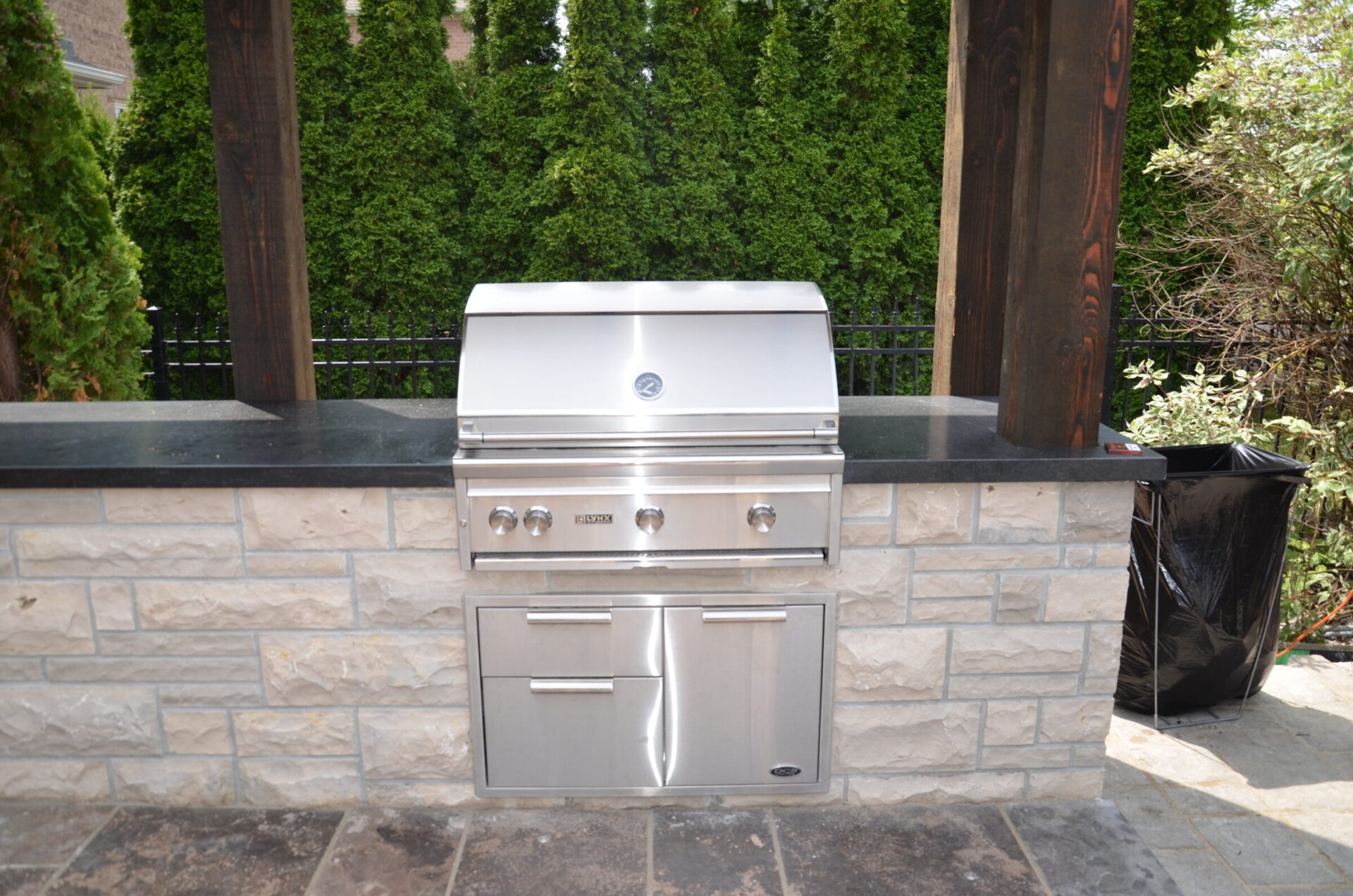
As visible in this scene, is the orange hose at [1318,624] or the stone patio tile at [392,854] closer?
the stone patio tile at [392,854]

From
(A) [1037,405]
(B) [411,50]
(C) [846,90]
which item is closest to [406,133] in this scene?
(B) [411,50]

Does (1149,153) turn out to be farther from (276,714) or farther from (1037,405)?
(276,714)

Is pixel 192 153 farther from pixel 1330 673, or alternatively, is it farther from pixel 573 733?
pixel 1330 673

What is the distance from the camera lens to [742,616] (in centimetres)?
256

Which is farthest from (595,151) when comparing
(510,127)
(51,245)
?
(51,245)

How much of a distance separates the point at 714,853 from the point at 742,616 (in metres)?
0.60

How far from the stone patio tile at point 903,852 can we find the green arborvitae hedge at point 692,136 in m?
4.43

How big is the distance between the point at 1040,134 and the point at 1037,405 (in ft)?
2.24

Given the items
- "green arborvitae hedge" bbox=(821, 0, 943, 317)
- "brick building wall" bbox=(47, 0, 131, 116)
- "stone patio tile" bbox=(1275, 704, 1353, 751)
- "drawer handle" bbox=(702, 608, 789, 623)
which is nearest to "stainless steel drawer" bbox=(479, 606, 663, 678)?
"drawer handle" bbox=(702, 608, 789, 623)

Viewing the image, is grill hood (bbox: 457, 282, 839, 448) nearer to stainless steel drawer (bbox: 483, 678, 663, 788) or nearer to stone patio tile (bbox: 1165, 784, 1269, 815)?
stainless steel drawer (bbox: 483, 678, 663, 788)

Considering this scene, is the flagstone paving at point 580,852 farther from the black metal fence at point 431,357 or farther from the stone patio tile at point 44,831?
the black metal fence at point 431,357

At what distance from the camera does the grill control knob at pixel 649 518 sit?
8.02 ft

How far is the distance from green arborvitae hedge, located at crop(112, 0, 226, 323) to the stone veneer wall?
4.20m

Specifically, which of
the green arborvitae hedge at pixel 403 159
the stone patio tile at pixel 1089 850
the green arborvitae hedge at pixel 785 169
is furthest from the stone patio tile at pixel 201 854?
the green arborvitae hedge at pixel 785 169
